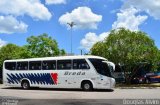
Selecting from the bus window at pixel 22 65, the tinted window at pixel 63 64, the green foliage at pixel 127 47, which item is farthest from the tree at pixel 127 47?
the bus window at pixel 22 65

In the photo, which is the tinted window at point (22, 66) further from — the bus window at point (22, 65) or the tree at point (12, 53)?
the tree at point (12, 53)

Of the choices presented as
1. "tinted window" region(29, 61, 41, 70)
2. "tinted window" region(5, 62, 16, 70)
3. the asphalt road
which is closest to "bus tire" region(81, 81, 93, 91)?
the asphalt road

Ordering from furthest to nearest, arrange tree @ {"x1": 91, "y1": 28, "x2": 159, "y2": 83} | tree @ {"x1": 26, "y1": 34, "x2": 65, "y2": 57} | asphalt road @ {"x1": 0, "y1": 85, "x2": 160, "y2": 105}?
tree @ {"x1": 26, "y1": 34, "x2": 65, "y2": 57}, tree @ {"x1": 91, "y1": 28, "x2": 159, "y2": 83}, asphalt road @ {"x1": 0, "y1": 85, "x2": 160, "y2": 105}

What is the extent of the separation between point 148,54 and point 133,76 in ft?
19.0

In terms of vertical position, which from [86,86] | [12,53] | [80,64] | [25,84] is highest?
[12,53]

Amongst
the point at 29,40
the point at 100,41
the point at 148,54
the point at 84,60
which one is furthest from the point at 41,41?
the point at 84,60

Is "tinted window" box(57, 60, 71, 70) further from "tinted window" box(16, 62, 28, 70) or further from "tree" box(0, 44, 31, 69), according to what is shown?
"tree" box(0, 44, 31, 69)

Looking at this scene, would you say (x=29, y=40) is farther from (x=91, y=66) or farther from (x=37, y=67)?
(x=91, y=66)

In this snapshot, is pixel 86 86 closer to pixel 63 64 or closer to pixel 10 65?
pixel 63 64

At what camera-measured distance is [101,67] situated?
2991 cm

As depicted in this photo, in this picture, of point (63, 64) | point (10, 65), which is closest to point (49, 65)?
point (63, 64)

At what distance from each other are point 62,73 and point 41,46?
20675 mm

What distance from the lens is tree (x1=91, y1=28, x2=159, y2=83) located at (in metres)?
37.4

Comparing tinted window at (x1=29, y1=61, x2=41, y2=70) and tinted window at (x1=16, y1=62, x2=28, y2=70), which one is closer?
tinted window at (x1=29, y1=61, x2=41, y2=70)
